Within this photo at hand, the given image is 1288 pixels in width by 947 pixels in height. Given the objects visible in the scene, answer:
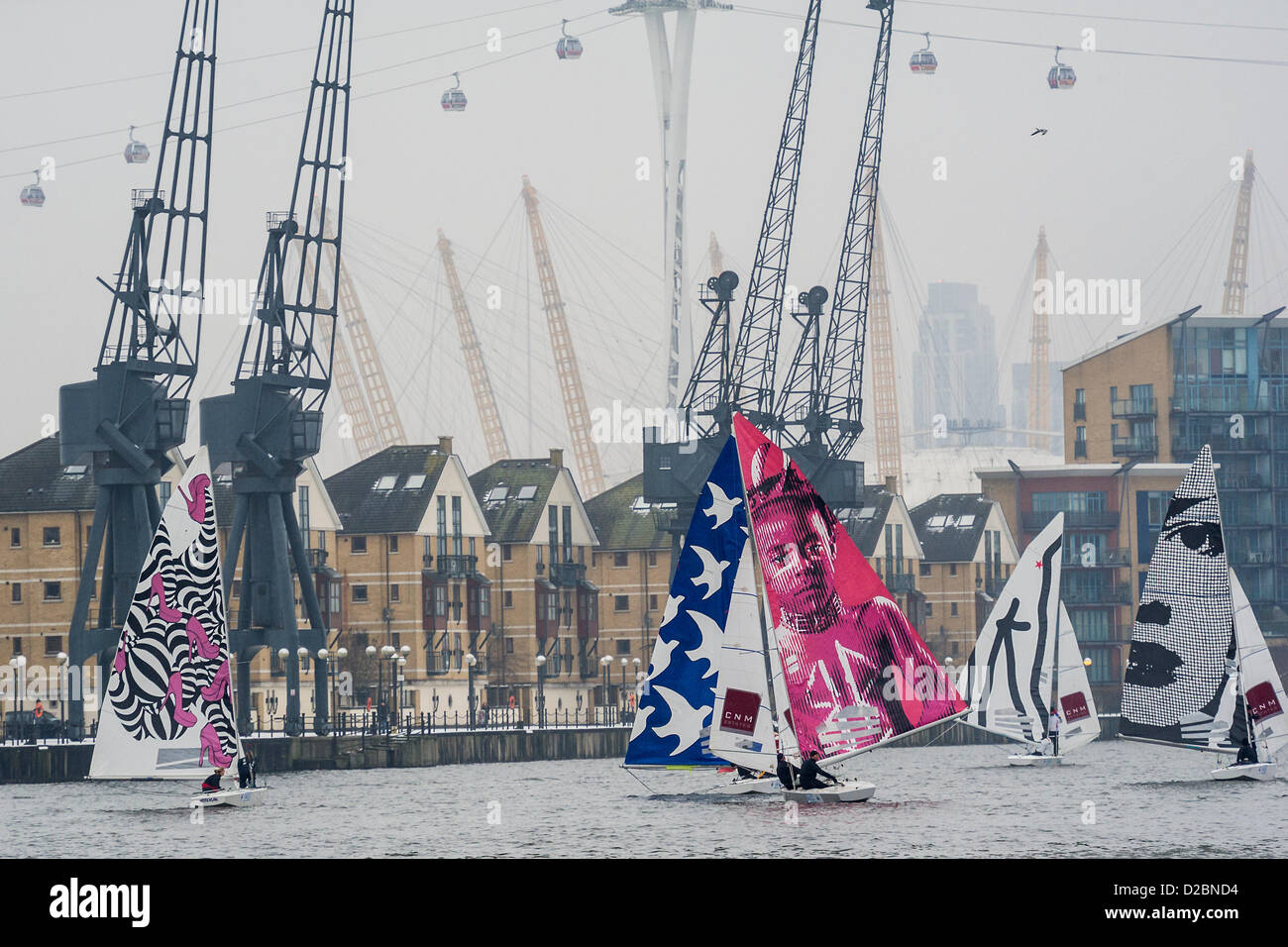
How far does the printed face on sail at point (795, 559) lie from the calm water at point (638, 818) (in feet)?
17.9

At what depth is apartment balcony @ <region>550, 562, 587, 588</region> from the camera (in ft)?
420

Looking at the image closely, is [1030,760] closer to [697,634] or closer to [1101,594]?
[697,634]

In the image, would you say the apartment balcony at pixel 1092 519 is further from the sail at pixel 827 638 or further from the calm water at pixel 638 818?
the sail at pixel 827 638

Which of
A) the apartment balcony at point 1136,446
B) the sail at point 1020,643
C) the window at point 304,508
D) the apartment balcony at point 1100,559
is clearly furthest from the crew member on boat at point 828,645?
the apartment balcony at point 1136,446

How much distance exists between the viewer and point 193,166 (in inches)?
3684

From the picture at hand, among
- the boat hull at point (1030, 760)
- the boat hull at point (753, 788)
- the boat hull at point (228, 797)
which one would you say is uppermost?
the boat hull at point (753, 788)

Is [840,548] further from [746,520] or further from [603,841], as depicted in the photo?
[603,841]

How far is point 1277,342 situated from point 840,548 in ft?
353

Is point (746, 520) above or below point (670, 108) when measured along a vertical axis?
below

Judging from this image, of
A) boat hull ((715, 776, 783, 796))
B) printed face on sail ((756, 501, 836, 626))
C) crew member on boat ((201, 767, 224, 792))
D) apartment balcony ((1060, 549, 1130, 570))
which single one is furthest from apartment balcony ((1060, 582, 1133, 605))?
printed face on sail ((756, 501, 836, 626))

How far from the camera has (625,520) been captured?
454ft

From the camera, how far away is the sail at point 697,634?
50.1 metres

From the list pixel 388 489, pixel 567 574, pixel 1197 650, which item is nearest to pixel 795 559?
pixel 1197 650
